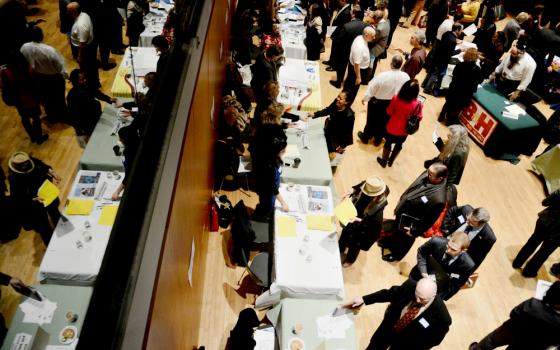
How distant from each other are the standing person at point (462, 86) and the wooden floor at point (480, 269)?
332 mm

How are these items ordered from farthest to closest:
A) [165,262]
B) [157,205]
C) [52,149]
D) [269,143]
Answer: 1. [52,149]
2. [269,143]
3. [165,262]
4. [157,205]

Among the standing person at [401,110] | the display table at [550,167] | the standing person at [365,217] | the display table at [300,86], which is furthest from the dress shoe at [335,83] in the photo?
the standing person at [365,217]

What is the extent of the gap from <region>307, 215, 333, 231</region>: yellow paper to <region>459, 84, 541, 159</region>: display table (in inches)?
181

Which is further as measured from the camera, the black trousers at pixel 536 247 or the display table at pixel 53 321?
the black trousers at pixel 536 247

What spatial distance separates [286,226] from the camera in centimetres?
466

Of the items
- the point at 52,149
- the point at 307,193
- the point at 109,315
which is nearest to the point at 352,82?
the point at 307,193

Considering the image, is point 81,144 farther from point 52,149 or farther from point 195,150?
point 195,150

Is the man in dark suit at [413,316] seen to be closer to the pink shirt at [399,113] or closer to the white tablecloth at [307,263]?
the white tablecloth at [307,263]

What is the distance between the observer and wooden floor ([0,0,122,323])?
406cm

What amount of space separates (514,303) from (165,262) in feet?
16.4

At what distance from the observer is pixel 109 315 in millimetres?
1609

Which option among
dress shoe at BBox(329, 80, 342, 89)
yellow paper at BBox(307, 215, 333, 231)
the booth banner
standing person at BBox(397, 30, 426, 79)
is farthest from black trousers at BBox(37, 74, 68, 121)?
the booth banner

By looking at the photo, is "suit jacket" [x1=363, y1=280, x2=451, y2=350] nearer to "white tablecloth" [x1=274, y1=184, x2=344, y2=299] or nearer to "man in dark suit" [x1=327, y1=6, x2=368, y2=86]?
"white tablecloth" [x1=274, y1=184, x2=344, y2=299]

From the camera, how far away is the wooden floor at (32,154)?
4.06 metres
